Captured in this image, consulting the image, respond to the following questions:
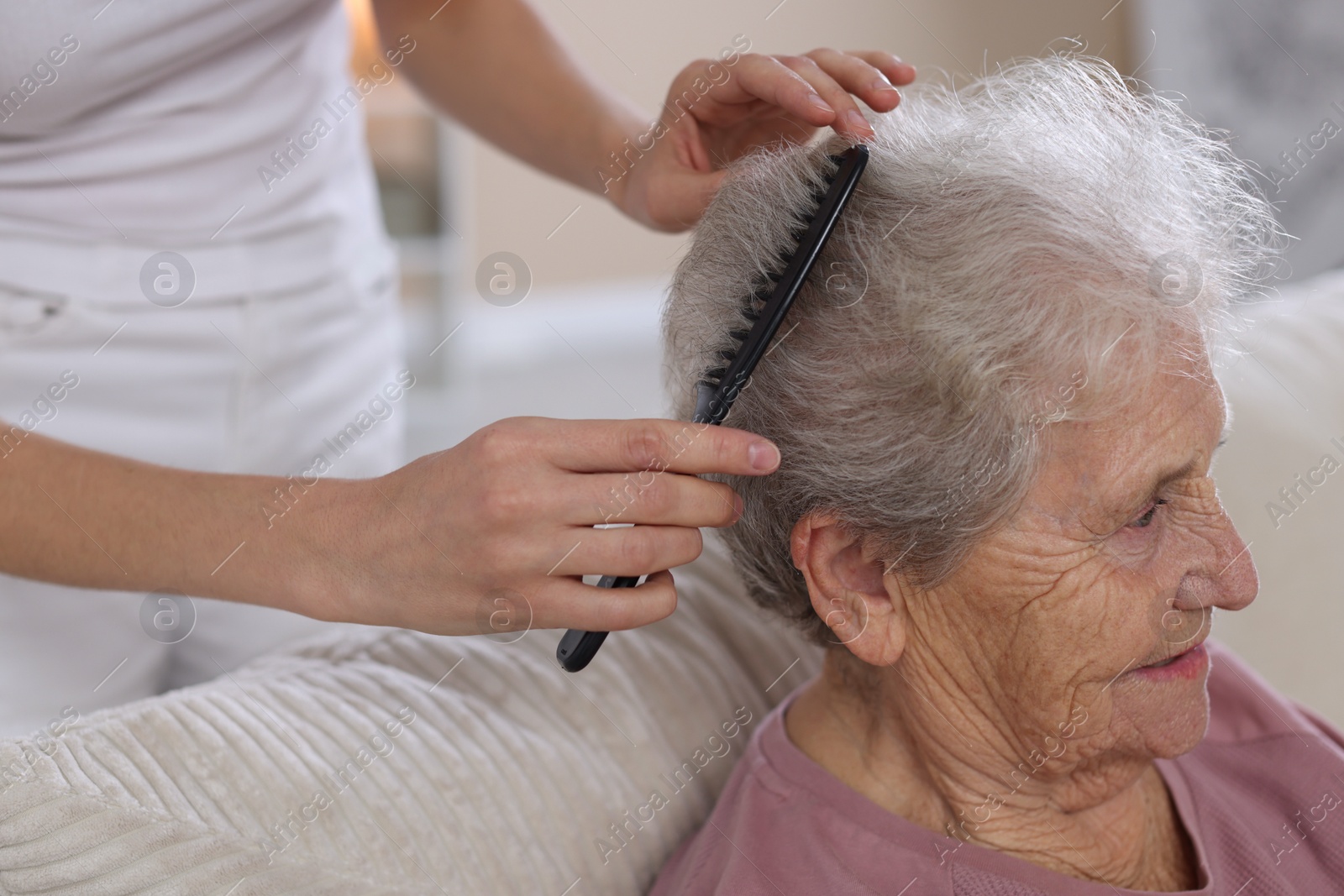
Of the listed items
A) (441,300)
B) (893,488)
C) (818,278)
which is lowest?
(441,300)

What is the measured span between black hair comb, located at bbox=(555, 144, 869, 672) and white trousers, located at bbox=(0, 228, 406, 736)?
576 mm

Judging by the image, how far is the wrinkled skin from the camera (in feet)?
2.91

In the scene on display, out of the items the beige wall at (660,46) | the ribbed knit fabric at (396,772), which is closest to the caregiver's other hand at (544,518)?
the ribbed knit fabric at (396,772)

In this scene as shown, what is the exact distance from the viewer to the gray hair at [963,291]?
34.0 inches

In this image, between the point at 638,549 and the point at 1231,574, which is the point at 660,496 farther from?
the point at 1231,574

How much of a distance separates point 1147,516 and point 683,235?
1.68ft

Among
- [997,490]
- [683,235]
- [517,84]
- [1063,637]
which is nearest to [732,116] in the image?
[683,235]

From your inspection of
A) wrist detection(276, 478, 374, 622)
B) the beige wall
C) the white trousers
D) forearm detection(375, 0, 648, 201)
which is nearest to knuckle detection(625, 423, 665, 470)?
wrist detection(276, 478, 374, 622)

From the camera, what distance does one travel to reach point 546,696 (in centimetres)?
112

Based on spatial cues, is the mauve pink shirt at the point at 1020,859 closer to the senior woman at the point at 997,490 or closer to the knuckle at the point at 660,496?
the senior woman at the point at 997,490

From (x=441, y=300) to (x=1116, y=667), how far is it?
3.16m

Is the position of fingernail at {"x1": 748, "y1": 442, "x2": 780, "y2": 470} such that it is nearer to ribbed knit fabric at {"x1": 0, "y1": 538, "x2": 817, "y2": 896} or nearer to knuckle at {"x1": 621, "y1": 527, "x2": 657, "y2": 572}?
knuckle at {"x1": 621, "y1": 527, "x2": 657, "y2": 572}

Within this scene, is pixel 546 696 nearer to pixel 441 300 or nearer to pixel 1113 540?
pixel 1113 540

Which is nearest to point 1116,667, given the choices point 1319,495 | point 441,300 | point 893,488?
point 893,488
